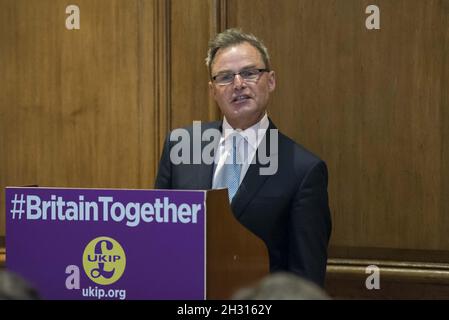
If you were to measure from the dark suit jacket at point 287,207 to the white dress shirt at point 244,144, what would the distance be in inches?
1.2

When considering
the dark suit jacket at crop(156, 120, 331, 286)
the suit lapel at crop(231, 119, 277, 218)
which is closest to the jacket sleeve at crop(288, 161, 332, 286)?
the dark suit jacket at crop(156, 120, 331, 286)

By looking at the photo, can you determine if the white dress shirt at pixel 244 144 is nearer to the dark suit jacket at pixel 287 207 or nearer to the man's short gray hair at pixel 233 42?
the dark suit jacket at pixel 287 207

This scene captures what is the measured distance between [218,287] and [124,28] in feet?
5.42

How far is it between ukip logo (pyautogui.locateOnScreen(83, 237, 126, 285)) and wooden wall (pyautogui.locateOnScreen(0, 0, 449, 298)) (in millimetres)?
1314

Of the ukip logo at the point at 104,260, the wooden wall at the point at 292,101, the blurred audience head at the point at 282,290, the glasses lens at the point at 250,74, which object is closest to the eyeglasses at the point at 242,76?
the glasses lens at the point at 250,74

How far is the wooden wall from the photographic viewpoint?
2512mm

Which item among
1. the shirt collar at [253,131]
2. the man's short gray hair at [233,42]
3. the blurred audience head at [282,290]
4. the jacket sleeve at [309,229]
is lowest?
the jacket sleeve at [309,229]

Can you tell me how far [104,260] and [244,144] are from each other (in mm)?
711

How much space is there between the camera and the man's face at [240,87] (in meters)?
2.05

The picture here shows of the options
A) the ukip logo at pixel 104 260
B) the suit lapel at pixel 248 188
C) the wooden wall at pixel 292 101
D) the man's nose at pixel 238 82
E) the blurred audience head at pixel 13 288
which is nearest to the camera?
the blurred audience head at pixel 13 288

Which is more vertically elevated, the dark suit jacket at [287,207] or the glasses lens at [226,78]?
the glasses lens at [226,78]

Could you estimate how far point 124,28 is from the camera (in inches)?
111
